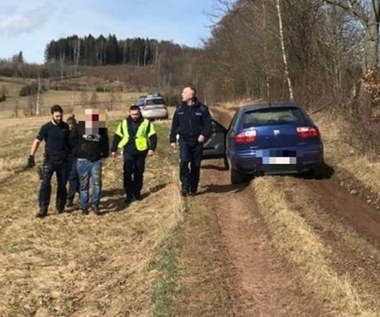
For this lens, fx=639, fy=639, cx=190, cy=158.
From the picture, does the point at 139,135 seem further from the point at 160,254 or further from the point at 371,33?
the point at 371,33

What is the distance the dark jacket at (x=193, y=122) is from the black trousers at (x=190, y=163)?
0.14 metres

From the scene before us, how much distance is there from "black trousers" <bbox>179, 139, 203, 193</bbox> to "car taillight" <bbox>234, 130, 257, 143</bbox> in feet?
3.69

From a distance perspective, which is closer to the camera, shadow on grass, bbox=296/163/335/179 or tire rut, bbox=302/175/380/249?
tire rut, bbox=302/175/380/249

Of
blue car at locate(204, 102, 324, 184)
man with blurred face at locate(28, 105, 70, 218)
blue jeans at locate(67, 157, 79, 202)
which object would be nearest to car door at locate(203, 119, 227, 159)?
blue car at locate(204, 102, 324, 184)

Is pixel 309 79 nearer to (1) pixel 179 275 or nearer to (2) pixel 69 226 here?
(2) pixel 69 226

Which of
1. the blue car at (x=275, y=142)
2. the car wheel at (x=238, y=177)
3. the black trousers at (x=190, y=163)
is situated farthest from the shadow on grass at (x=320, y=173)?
the black trousers at (x=190, y=163)

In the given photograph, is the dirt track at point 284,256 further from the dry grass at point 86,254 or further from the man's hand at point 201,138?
the man's hand at point 201,138

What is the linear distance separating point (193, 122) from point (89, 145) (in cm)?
191

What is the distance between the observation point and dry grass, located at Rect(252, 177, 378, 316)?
595 centimetres

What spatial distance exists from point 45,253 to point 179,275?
3216 mm

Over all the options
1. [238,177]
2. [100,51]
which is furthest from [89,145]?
[100,51]

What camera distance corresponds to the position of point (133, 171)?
491 inches

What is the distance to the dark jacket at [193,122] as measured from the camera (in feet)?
37.4

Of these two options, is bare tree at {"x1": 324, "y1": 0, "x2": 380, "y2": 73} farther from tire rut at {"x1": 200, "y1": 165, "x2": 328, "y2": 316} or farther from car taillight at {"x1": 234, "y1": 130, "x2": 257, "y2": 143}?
tire rut at {"x1": 200, "y1": 165, "x2": 328, "y2": 316}
